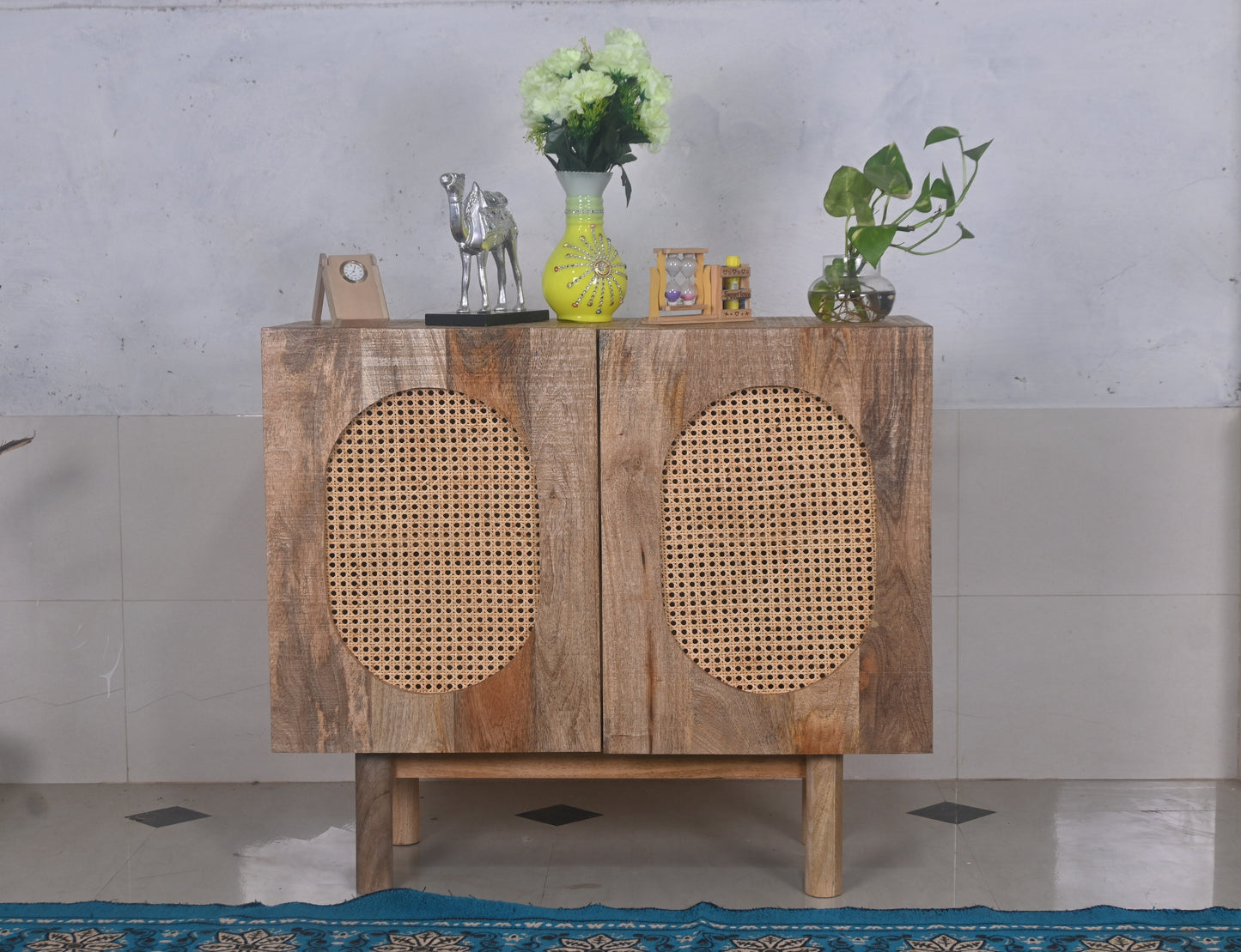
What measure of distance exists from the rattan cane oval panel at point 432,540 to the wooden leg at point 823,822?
56 cm

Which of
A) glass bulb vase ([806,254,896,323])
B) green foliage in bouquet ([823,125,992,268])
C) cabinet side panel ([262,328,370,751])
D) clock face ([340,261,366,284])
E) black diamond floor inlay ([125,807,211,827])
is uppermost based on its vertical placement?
green foliage in bouquet ([823,125,992,268])

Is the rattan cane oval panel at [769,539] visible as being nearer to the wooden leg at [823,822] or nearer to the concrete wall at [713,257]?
the wooden leg at [823,822]

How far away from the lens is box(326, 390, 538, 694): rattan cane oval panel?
201cm

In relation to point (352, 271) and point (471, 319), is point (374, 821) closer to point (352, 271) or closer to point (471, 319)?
point (471, 319)

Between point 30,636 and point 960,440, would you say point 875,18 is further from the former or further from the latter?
point 30,636

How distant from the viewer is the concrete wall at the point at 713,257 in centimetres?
265

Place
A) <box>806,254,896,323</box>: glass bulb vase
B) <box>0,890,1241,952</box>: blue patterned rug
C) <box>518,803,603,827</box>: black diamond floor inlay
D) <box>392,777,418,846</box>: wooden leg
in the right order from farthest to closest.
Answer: <box>518,803,603,827</box>: black diamond floor inlay
<box>392,777,418,846</box>: wooden leg
<box>806,254,896,323</box>: glass bulb vase
<box>0,890,1241,952</box>: blue patterned rug

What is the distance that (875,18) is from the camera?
104 inches

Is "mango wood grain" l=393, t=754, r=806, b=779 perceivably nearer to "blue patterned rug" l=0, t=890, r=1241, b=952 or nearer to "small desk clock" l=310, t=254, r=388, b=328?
"blue patterned rug" l=0, t=890, r=1241, b=952

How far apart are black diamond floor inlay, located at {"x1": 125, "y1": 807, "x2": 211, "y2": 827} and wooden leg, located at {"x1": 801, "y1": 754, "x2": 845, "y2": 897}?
4.22 feet

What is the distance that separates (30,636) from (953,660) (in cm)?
209

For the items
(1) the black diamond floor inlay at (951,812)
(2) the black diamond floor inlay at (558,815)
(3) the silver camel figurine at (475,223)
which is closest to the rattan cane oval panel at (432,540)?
(3) the silver camel figurine at (475,223)

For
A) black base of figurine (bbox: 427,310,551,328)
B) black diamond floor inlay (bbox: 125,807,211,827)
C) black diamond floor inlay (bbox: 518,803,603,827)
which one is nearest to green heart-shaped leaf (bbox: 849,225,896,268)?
black base of figurine (bbox: 427,310,551,328)

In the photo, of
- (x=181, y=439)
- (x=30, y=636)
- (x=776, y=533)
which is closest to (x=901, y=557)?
(x=776, y=533)
